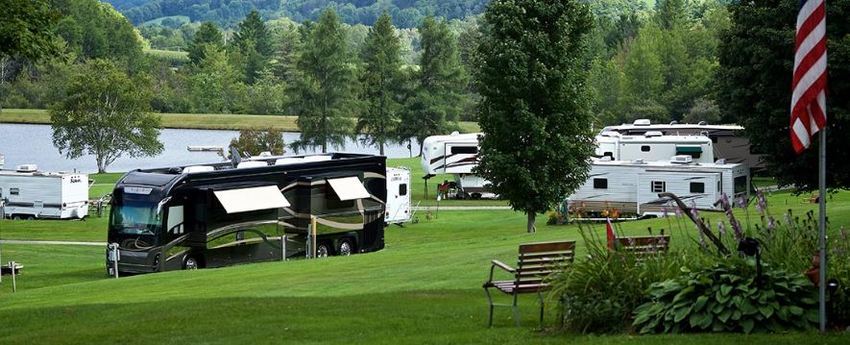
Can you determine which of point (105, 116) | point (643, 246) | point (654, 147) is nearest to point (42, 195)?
point (654, 147)

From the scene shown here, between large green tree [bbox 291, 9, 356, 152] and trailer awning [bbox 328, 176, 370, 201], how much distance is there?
49.0 m

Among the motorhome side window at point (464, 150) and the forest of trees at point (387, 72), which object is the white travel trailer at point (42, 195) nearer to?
the motorhome side window at point (464, 150)

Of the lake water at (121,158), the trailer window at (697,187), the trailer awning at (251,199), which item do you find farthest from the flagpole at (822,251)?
the lake water at (121,158)

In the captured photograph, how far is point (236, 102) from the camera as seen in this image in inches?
4365

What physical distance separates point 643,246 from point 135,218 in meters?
17.4

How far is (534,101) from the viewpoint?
118 ft

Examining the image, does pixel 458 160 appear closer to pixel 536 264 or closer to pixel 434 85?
pixel 434 85

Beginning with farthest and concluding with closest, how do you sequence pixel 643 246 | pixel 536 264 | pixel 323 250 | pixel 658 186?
1. pixel 658 186
2. pixel 323 250
3. pixel 536 264
4. pixel 643 246

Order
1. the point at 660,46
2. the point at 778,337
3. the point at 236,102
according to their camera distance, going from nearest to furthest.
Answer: the point at 778,337, the point at 660,46, the point at 236,102

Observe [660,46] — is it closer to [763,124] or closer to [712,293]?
[763,124]

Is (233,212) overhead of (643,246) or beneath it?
beneath

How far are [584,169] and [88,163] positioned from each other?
56.8 metres

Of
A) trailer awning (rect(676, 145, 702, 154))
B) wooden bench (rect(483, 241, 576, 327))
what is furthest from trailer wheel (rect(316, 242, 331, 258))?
trailer awning (rect(676, 145, 702, 154))

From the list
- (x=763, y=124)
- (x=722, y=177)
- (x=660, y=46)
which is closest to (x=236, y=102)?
(x=660, y=46)
